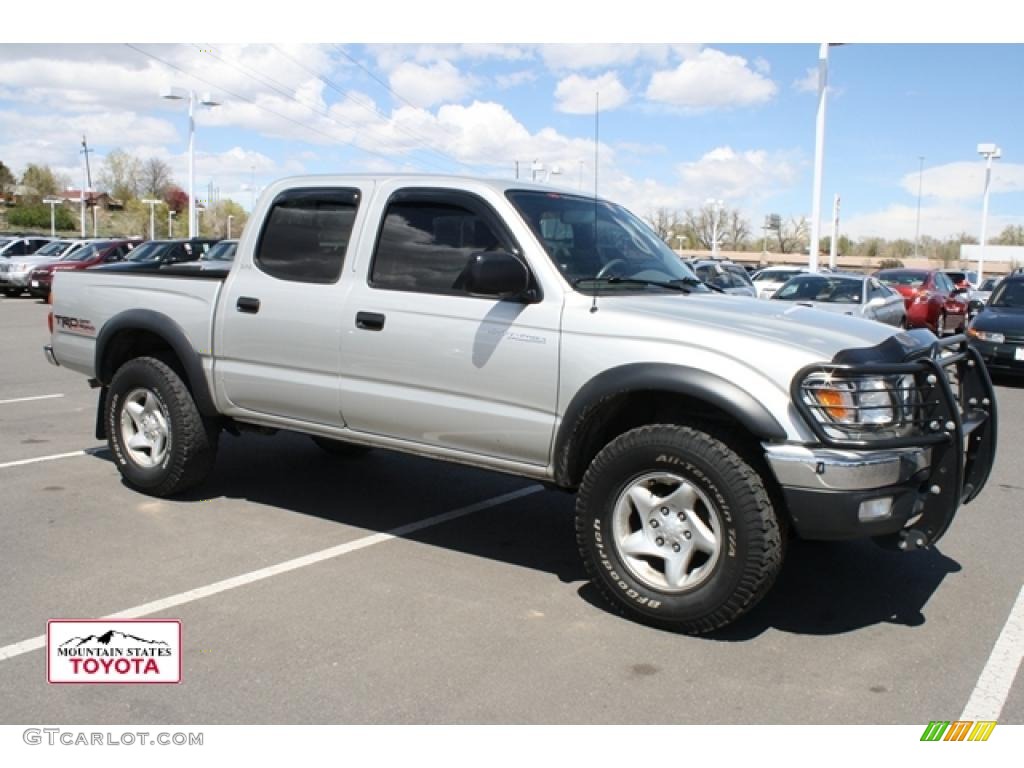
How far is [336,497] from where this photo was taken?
21.4 feet

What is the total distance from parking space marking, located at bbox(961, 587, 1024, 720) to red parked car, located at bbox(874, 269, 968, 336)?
14.9 m

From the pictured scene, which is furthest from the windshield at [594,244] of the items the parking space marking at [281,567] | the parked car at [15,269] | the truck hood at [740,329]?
the parked car at [15,269]

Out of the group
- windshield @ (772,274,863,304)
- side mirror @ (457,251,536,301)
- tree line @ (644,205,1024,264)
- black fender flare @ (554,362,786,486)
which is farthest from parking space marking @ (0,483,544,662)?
tree line @ (644,205,1024,264)

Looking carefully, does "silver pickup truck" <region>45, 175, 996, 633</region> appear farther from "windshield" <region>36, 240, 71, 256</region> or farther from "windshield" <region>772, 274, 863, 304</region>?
"windshield" <region>36, 240, 71, 256</region>

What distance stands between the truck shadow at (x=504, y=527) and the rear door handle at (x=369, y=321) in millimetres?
1294

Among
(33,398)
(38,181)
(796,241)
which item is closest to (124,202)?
(38,181)

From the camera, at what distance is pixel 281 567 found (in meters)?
5.07

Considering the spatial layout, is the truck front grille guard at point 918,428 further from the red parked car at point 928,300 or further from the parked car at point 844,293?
the red parked car at point 928,300

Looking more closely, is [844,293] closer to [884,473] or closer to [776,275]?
[776,275]

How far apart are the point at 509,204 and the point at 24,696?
3.06 metres

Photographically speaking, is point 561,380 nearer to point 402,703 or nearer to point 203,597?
point 402,703

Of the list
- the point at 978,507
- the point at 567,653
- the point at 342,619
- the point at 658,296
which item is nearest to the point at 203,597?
the point at 342,619

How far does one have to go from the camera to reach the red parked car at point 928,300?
740 inches

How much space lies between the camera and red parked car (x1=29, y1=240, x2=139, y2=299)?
25.9 m
